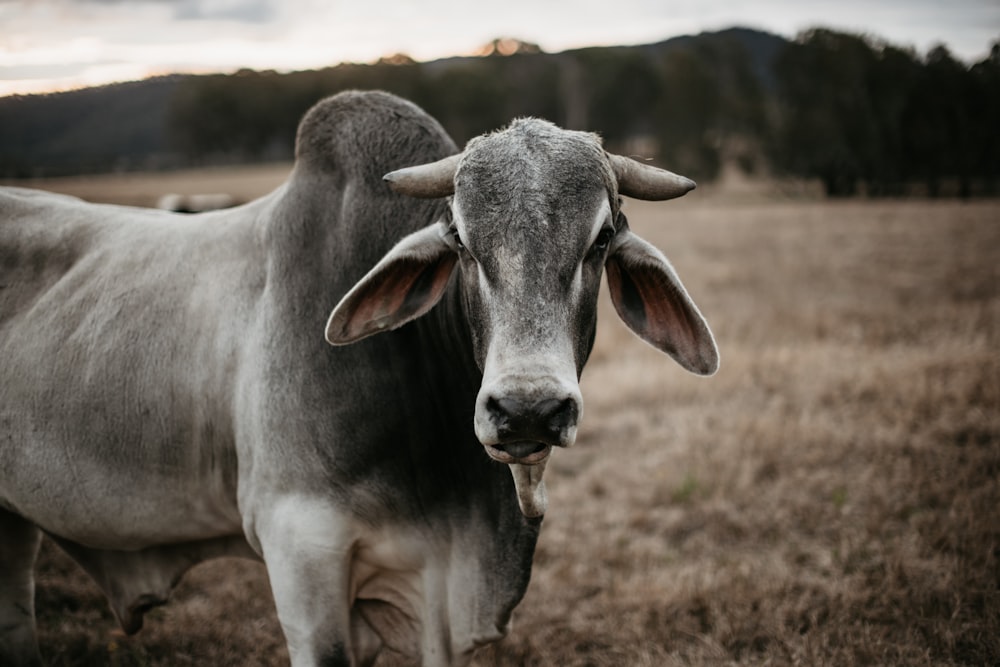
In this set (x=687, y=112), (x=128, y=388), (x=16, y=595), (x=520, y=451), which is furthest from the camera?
(x=687, y=112)

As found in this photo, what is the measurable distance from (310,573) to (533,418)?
129 centimetres

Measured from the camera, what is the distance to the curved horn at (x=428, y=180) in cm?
270

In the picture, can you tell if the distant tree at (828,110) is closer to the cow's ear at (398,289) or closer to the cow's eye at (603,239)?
the cow's eye at (603,239)

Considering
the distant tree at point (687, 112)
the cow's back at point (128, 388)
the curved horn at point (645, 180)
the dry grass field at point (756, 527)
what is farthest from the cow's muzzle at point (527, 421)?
the distant tree at point (687, 112)

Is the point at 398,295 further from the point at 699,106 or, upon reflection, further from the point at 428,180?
the point at 699,106

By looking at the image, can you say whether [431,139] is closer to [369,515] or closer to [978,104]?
[369,515]

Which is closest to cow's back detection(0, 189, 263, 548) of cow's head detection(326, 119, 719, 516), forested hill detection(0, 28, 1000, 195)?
cow's head detection(326, 119, 719, 516)

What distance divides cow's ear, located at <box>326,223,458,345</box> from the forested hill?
28.5 feet

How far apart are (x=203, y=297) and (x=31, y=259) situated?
39.0 inches

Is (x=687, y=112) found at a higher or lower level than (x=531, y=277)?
higher

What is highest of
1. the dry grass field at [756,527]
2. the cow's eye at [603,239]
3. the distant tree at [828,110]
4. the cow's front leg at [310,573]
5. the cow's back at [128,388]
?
the distant tree at [828,110]

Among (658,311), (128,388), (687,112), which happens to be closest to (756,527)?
(658,311)

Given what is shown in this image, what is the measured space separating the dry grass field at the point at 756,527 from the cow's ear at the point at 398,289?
90.1 inches

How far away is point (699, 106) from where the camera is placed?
5491cm
